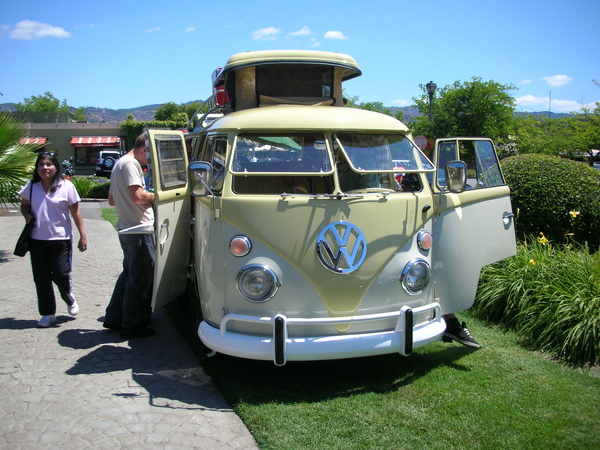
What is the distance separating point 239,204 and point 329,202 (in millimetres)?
713

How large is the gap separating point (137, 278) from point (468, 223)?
3.27m

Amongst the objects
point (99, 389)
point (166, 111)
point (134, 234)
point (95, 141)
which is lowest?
point (99, 389)

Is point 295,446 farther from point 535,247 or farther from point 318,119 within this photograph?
point 535,247

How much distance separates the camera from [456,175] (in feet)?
15.1

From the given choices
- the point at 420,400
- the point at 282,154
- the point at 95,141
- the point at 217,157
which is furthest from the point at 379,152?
the point at 95,141

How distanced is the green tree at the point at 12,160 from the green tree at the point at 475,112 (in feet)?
49.3

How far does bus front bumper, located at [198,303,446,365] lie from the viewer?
395 cm

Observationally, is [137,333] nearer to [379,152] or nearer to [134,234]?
[134,234]

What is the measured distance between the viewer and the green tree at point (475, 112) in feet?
67.2

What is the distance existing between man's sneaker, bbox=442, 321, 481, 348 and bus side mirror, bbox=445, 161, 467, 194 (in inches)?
55.1

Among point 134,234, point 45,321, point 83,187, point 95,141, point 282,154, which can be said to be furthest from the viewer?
point 95,141

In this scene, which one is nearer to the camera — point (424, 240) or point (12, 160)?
point (424, 240)

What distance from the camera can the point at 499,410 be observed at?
394 cm

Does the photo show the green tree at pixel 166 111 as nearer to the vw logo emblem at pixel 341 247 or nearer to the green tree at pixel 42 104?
the green tree at pixel 42 104
